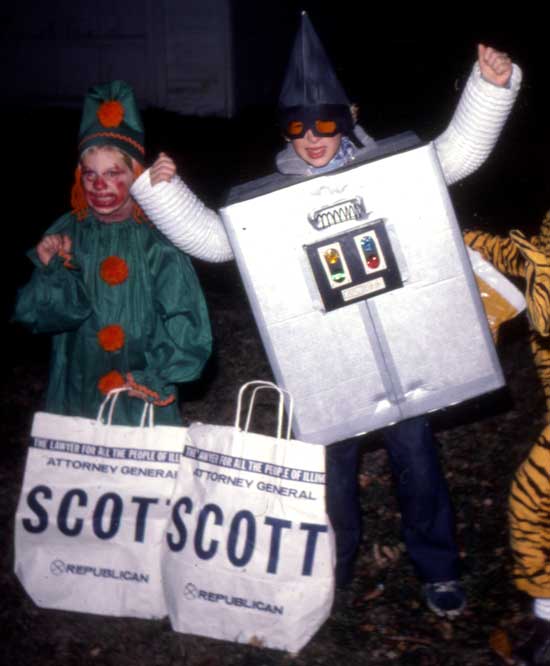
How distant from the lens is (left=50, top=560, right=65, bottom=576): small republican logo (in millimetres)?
2873

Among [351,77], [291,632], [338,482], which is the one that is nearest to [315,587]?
[291,632]

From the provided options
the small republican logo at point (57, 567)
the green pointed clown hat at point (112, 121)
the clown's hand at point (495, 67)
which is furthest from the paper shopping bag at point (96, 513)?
the clown's hand at point (495, 67)

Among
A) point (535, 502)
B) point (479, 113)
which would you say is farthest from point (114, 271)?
point (535, 502)

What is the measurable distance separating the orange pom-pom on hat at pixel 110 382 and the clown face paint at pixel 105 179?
0.60 metres

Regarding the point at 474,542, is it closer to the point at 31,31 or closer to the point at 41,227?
the point at 41,227

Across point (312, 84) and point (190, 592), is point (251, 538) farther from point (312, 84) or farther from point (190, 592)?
point (312, 84)

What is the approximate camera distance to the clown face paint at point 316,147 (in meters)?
2.73

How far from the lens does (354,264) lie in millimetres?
2633

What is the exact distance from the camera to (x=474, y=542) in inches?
145

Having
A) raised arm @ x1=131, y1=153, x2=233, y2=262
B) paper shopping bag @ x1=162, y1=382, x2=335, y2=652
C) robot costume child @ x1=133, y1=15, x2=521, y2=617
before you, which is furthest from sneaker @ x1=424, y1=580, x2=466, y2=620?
raised arm @ x1=131, y1=153, x2=233, y2=262

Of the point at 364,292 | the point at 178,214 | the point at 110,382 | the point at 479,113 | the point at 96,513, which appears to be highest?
the point at 479,113

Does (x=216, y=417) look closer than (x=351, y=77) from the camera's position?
Yes

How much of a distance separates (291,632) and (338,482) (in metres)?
0.59

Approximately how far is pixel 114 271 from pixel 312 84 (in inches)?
37.5
